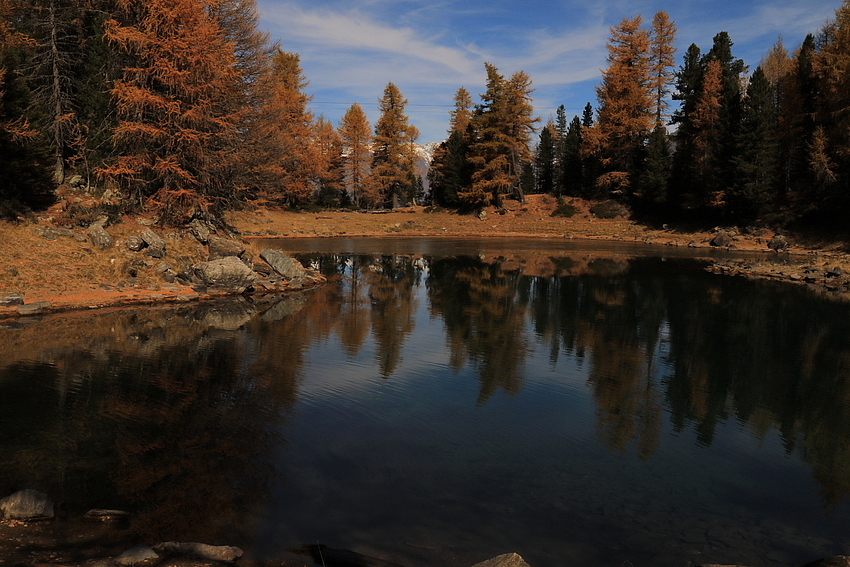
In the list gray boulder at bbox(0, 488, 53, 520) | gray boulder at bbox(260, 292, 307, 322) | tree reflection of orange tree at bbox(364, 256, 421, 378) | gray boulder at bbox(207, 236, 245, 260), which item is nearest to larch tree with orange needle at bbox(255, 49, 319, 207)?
tree reflection of orange tree at bbox(364, 256, 421, 378)

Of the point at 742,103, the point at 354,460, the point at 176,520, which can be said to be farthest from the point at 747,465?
the point at 742,103

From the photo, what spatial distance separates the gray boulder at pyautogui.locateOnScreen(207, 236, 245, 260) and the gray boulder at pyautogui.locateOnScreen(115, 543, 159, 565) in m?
19.8

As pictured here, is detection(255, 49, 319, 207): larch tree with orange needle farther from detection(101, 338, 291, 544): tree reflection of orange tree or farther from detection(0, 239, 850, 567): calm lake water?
detection(101, 338, 291, 544): tree reflection of orange tree

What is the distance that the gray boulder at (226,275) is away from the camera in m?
22.3

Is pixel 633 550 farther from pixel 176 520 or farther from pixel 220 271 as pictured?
pixel 220 271

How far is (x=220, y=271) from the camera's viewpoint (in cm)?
2255

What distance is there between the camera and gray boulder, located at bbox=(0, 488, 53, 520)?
618cm

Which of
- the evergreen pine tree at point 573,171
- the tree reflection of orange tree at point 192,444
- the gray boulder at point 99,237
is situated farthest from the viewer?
the evergreen pine tree at point 573,171

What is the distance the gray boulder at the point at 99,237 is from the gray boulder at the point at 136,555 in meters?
18.8

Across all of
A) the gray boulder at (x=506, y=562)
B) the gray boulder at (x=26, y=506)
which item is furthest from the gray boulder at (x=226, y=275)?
the gray boulder at (x=506, y=562)

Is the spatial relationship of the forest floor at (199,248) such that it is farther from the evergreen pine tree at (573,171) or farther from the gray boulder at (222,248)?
the evergreen pine tree at (573,171)

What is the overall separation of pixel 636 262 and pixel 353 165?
1675 inches

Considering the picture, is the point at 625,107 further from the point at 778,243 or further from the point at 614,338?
the point at 614,338

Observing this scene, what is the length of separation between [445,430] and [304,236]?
4518 cm
